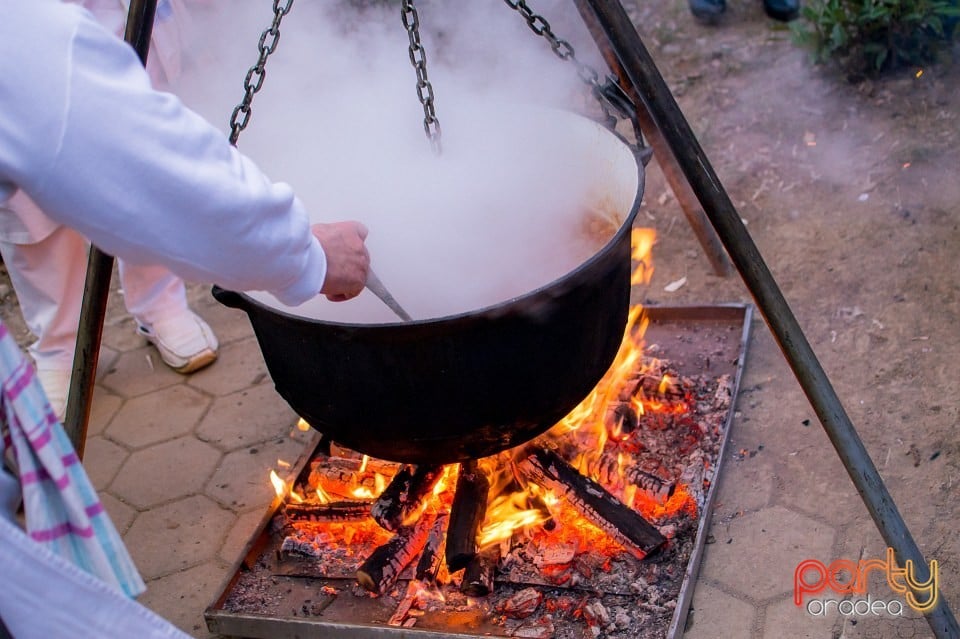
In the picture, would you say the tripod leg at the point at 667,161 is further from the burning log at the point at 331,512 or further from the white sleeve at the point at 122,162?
the burning log at the point at 331,512

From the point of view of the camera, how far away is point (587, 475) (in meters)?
2.61

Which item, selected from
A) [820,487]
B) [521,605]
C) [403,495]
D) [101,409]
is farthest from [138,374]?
[820,487]

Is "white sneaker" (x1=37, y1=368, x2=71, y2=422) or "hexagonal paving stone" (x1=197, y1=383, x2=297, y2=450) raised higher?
"white sneaker" (x1=37, y1=368, x2=71, y2=422)

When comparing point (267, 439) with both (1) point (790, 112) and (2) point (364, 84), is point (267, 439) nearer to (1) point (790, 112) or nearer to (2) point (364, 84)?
(2) point (364, 84)

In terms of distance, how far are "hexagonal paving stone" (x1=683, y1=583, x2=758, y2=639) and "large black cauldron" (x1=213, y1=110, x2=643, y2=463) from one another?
0.63m

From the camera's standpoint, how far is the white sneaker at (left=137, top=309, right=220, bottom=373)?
11.8 feet

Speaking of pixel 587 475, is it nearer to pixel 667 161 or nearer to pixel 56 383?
pixel 667 161

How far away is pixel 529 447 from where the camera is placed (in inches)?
102

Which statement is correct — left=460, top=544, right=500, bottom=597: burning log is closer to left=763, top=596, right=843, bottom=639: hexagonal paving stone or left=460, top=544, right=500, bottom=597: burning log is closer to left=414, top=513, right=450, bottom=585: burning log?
left=414, top=513, right=450, bottom=585: burning log

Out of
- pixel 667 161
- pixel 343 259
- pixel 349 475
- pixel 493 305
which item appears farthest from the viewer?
pixel 667 161

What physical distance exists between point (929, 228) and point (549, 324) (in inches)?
87.0

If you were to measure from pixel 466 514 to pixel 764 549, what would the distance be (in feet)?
2.58

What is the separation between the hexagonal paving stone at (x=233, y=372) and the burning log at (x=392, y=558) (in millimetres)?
1232

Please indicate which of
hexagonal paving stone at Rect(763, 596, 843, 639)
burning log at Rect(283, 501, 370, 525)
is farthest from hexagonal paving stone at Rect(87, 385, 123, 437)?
hexagonal paving stone at Rect(763, 596, 843, 639)
